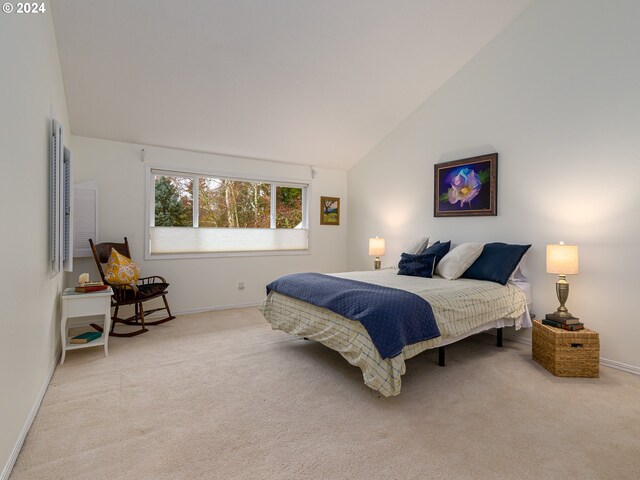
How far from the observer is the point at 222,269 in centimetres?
477

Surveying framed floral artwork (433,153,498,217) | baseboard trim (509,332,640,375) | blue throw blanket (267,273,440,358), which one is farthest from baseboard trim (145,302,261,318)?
baseboard trim (509,332,640,375)

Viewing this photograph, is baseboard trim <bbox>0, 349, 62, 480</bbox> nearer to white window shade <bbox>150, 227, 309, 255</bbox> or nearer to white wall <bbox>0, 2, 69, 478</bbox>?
white wall <bbox>0, 2, 69, 478</bbox>

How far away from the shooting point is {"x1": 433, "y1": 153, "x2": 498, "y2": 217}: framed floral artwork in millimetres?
3754

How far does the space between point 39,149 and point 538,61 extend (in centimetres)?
427

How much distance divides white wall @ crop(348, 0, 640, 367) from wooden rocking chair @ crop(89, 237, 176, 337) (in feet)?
11.4

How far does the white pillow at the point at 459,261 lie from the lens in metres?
3.45

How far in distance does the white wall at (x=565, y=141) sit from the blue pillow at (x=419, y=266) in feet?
2.24

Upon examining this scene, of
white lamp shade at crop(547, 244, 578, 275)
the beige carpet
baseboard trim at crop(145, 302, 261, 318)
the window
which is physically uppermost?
the window

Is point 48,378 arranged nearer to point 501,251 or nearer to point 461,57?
point 501,251

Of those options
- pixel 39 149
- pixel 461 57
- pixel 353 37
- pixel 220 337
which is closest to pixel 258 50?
pixel 353 37

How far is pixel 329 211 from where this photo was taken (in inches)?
225

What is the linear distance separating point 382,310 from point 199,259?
3.13 metres

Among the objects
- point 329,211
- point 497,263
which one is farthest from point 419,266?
point 329,211

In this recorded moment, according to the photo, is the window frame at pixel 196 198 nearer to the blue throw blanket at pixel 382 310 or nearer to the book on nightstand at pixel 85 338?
the book on nightstand at pixel 85 338
